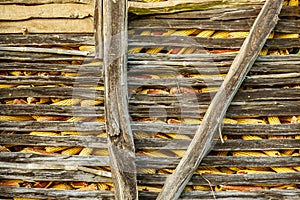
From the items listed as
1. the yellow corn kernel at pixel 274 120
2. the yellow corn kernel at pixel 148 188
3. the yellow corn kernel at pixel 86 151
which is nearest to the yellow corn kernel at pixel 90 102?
the yellow corn kernel at pixel 86 151

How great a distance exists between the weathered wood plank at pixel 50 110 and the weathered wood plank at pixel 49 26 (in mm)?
726

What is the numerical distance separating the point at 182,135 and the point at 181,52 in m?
0.79

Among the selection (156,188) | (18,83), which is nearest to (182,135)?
(156,188)

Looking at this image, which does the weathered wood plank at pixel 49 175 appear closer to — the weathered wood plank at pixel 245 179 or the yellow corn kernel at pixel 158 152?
the yellow corn kernel at pixel 158 152

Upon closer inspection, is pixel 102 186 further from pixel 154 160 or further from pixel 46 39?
pixel 46 39

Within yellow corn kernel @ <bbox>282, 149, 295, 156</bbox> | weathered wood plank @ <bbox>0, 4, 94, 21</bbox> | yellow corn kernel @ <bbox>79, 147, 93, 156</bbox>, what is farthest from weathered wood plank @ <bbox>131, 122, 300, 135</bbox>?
weathered wood plank @ <bbox>0, 4, 94, 21</bbox>

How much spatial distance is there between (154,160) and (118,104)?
0.63m

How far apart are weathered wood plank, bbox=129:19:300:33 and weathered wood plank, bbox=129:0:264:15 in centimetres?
10

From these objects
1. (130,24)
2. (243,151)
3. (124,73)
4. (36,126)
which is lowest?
(243,151)

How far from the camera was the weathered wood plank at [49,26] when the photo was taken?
375 cm

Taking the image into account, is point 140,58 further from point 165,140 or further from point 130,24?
point 165,140

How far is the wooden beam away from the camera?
11.6ft

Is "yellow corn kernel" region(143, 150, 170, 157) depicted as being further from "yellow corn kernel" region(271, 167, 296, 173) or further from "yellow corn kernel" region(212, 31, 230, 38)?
"yellow corn kernel" region(212, 31, 230, 38)

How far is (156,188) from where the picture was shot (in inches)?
145
